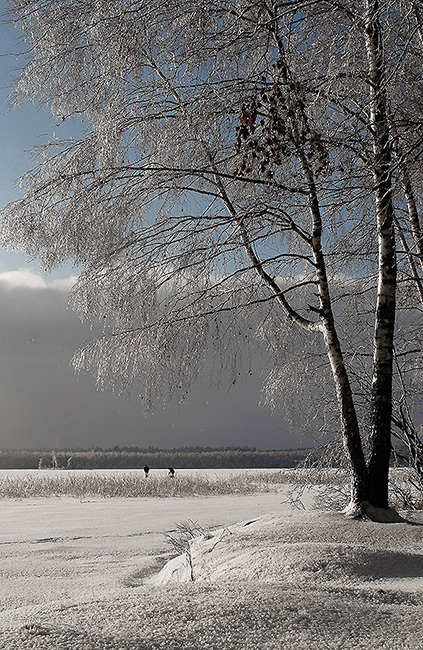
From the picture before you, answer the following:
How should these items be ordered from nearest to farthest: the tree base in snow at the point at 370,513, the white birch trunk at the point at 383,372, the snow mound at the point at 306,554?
the snow mound at the point at 306,554, the tree base in snow at the point at 370,513, the white birch trunk at the point at 383,372

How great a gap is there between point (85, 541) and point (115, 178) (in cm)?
379

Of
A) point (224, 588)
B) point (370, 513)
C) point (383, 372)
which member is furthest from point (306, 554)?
point (383, 372)

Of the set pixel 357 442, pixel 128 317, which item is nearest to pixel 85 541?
pixel 128 317

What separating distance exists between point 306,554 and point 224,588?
1095 mm

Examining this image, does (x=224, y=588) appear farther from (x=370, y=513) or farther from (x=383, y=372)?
(x=383, y=372)

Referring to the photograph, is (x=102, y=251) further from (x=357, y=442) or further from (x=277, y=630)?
(x=277, y=630)

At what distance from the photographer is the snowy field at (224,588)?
1785 millimetres

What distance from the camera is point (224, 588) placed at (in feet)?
7.86

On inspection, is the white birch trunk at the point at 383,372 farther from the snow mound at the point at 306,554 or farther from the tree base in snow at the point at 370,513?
the snow mound at the point at 306,554

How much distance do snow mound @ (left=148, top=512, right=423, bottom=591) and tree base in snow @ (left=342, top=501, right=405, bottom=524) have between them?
0.88 ft

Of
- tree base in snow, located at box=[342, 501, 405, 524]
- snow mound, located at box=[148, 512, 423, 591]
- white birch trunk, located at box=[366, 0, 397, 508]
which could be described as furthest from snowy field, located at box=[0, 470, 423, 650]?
white birch trunk, located at box=[366, 0, 397, 508]

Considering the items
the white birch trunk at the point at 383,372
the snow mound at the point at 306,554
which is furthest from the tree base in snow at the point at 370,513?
the snow mound at the point at 306,554

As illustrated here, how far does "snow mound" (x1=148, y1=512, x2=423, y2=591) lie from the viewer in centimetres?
311

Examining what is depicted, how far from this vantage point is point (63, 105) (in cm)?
604
